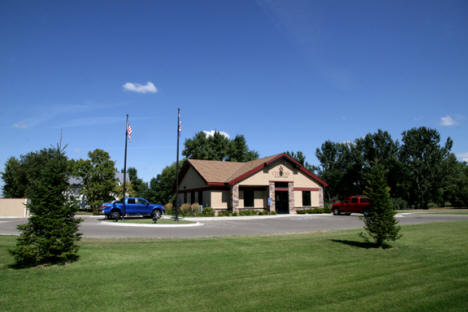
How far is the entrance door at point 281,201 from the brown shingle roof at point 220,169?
454 centimetres

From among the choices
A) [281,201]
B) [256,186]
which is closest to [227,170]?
[256,186]

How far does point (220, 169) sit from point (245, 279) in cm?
2876

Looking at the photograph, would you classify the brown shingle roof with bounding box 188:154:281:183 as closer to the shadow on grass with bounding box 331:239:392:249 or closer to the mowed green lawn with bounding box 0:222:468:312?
the shadow on grass with bounding box 331:239:392:249

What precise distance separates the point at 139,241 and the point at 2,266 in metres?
4.74

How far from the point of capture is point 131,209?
84.7 feet

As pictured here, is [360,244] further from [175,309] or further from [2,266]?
[2,266]

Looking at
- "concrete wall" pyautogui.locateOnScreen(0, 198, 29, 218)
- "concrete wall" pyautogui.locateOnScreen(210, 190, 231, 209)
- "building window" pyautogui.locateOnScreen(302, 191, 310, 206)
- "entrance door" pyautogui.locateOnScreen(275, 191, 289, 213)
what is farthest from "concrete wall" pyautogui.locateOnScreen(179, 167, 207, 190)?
"concrete wall" pyautogui.locateOnScreen(0, 198, 29, 218)

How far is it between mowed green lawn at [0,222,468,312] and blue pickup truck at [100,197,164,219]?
13974 mm

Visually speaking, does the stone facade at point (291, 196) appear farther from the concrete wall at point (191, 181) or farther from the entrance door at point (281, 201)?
the concrete wall at point (191, 181)

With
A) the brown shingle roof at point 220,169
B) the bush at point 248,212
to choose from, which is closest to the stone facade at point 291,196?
the brown shingle roof at point 220,169

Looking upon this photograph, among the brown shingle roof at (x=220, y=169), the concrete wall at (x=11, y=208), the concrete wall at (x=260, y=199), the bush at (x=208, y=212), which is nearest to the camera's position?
the bush at (x=208, y=212)

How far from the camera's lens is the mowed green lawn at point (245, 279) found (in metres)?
5.53

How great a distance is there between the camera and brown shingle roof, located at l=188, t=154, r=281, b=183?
32.6 meters

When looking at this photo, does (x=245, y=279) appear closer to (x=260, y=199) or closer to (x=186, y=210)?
(x=186, y=210)
